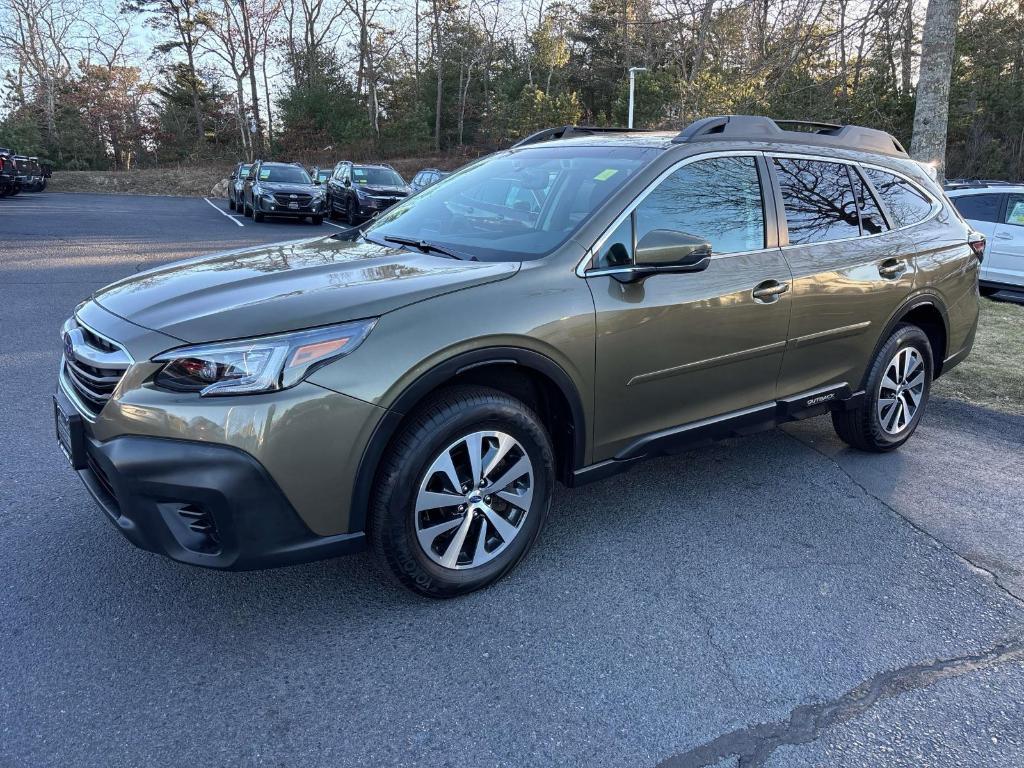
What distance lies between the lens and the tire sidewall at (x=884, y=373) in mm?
4414

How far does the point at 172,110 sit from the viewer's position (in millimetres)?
49969

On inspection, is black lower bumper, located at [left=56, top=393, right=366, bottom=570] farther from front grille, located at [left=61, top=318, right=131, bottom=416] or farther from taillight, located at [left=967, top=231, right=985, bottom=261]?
taillight, located at [left=967, top=231, right=985, bottom=261]

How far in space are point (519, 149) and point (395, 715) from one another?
307cm

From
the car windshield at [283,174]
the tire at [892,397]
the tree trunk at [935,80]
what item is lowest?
the tire at [892,397]

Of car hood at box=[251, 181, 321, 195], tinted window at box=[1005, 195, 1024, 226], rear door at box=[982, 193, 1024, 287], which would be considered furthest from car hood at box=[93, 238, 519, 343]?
car hood at box=[251, 181, 321, 195]

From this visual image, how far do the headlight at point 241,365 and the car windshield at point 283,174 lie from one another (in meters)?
19.8

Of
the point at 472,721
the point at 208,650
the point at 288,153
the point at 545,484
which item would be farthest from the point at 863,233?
the point at 288,153

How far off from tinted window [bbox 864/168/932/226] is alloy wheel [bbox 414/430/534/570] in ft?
9.40

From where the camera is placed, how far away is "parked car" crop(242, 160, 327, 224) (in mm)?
19844

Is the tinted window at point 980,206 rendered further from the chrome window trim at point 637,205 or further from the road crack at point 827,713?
the road crack at point 827,713

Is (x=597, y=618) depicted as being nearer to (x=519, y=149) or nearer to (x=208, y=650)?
(x=208, y=650)

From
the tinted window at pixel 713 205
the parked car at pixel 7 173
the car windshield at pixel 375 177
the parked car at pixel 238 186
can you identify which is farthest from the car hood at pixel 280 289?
the parked car at pixel 7 173

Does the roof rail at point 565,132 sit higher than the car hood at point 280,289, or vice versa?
the roof rail at point 565,132

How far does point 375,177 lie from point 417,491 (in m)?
19.8
